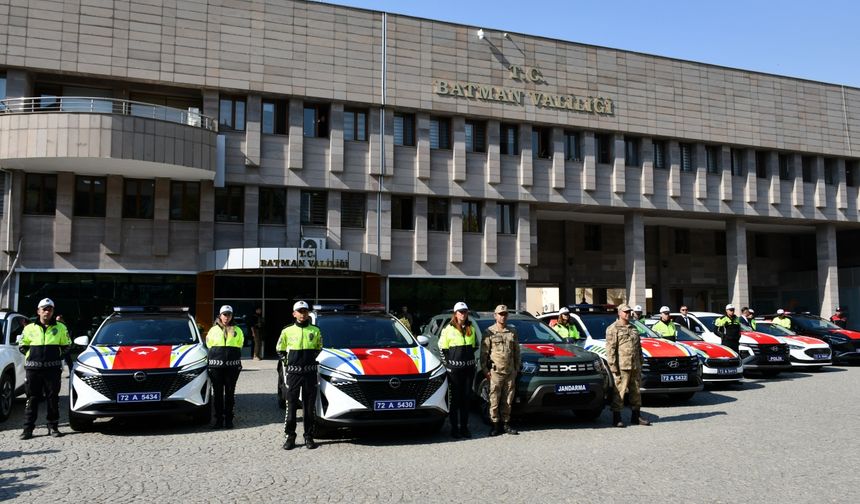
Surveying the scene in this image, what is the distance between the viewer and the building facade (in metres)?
23.8

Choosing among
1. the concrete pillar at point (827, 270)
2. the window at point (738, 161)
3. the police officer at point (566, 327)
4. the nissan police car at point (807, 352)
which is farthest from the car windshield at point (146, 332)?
the concrete pillar at point (827, 270)

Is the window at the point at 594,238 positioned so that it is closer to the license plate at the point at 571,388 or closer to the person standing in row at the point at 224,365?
the license plate at the point at 571,388

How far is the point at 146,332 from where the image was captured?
10.9m

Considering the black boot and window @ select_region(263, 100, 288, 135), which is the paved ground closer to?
the black boot

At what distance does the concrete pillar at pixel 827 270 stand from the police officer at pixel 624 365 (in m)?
32.2

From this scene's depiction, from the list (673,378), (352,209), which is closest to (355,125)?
(352,209)

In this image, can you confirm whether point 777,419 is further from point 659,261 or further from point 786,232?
point 786,232

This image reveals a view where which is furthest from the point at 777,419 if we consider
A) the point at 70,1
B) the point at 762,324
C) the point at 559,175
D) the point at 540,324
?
the point at 70,1

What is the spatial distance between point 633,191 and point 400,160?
37.8ft

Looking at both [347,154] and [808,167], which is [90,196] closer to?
[347,154]

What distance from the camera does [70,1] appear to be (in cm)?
2414

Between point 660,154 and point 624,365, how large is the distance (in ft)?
82.3

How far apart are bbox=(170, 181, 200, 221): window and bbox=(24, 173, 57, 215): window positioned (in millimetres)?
3906

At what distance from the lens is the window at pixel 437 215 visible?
95.0 feet
